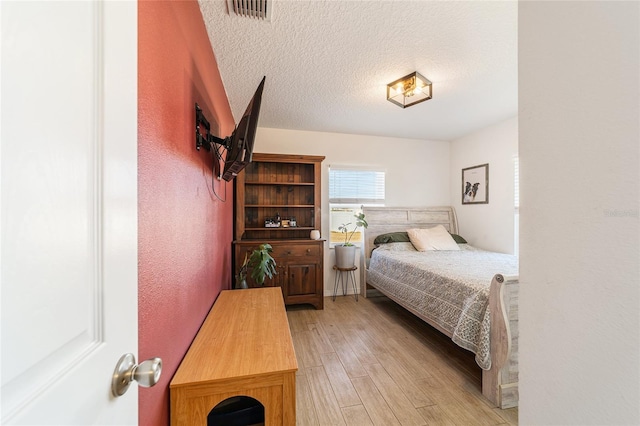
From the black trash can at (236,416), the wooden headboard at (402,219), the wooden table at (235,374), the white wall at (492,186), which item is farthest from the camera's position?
the wooden headboard at (402,219)

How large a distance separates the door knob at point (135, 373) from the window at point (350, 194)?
3.37 m

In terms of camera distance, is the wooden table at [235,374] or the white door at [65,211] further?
the wooden table at [235,374]

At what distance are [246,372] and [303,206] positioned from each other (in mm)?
2466

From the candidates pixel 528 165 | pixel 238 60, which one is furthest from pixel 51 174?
pixel 238 60

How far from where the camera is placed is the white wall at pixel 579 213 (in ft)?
1.55

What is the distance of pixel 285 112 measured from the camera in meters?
3.02

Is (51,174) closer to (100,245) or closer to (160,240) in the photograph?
(100,245)

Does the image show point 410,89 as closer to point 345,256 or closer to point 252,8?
point 252,8

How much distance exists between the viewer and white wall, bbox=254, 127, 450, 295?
12.0 ft

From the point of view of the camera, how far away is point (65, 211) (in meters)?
0.36

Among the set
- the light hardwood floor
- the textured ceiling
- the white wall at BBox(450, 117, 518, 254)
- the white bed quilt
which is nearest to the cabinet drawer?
the light hardwood floor

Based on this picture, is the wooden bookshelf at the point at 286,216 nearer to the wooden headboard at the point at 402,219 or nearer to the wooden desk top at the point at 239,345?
the wooden headboard at the point at 402,219

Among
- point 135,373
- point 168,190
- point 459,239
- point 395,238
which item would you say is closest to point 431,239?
point 395,238

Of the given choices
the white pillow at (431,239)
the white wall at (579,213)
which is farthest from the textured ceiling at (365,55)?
the white pillow at (431,239)
